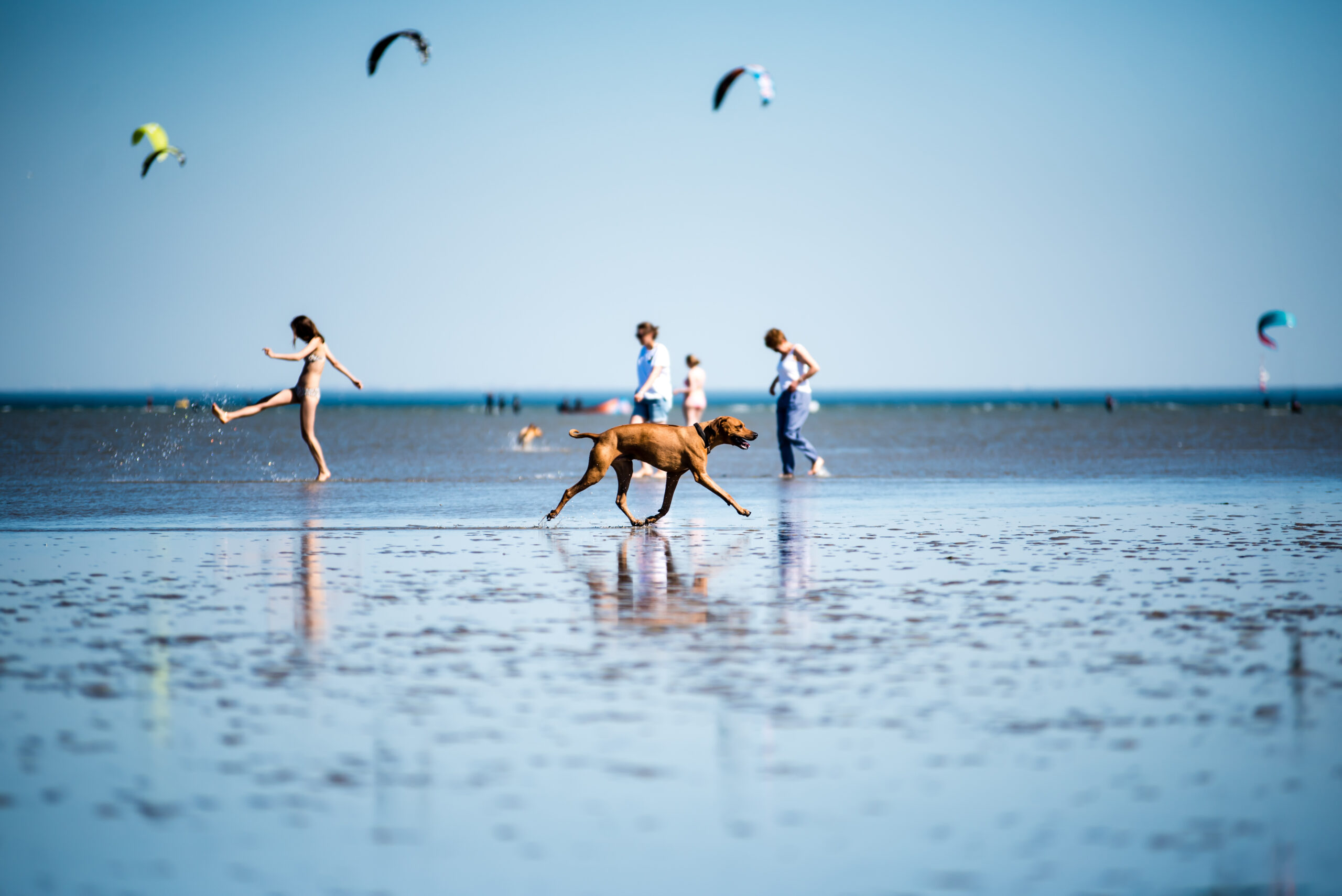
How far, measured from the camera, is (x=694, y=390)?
2489cm

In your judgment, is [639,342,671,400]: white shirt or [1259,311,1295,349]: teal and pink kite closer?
[639,342,671,400]: white shirt

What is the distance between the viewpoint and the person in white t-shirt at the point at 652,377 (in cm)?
1762

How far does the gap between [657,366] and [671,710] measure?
1259 centimetres

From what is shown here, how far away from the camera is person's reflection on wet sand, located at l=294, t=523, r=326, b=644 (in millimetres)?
6949

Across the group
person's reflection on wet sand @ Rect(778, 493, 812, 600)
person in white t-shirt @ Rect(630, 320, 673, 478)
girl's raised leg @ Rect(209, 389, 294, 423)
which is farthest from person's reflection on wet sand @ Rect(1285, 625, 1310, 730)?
girl's raised leg @ Rect(209, 389, 294, 423)

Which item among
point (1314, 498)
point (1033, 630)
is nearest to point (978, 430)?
point (1314, 498)

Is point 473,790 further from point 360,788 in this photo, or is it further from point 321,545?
point 321,545

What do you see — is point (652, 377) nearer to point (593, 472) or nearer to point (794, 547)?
point (593, 472)

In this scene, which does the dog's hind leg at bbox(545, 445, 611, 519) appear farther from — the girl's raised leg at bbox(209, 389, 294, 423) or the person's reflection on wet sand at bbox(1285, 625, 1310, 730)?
the person's reflection on wet sand at bbox(1285, 625, 1310, 730)

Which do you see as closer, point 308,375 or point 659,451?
point 659,451

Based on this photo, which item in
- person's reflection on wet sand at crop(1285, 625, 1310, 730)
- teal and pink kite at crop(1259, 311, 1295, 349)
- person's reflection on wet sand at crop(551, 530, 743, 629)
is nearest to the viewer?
person's reflection on wet sand at crop(1285, 625, 1310, 730)

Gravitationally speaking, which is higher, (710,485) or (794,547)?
(710,485)

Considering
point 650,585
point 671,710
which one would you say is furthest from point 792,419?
point 671,710

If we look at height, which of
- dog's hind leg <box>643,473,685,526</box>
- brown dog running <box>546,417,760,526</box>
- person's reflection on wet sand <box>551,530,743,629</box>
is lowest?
person's reflection on wet sand <box>551,530,743,629</box>
